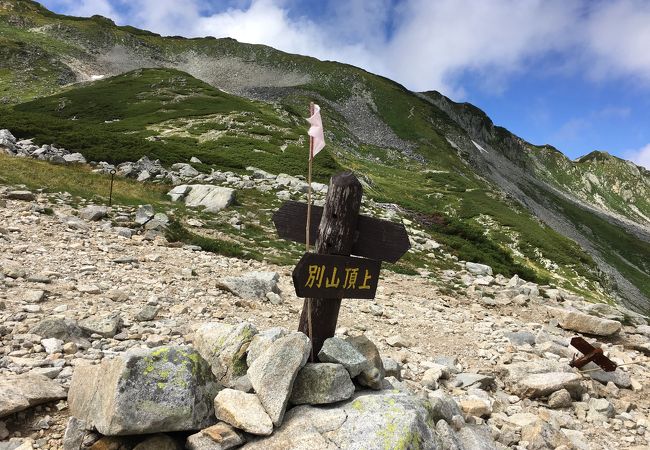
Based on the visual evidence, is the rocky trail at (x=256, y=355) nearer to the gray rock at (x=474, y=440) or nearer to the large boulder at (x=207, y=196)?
the gray rock at (x=474, y=440)

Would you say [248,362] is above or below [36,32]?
below

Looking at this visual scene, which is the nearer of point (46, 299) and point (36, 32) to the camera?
point (46, 299)

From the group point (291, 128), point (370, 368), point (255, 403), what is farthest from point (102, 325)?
point (291, 128)

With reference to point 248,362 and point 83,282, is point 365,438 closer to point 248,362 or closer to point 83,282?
point 248,362

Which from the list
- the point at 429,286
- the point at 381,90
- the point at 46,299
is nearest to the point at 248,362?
the point at 46,299

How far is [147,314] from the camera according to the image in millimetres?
8016

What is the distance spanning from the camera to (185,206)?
843 inches

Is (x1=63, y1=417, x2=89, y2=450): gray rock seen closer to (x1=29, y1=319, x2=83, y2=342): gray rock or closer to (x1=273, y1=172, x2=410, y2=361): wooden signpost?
(x1=273, y1=172, x2=410, y2=361): wooden signpost

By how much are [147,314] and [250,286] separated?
3348 millimetres

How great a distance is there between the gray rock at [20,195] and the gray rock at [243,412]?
49.6ft

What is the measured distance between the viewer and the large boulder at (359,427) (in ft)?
13.7

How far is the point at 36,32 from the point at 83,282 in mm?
145855

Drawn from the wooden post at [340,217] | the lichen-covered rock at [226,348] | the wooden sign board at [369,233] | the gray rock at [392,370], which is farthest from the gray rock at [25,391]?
the gray rock at [392,370]

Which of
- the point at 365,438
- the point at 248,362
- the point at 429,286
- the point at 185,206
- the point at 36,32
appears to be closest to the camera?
the point at 365,438
